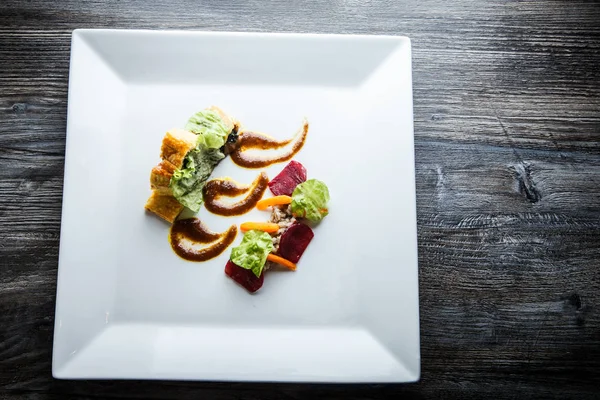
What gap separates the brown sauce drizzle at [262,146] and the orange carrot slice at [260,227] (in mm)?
348

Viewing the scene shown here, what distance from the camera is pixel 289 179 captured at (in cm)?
305

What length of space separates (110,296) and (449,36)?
252cm

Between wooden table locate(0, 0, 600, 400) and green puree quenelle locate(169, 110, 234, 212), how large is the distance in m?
0.67

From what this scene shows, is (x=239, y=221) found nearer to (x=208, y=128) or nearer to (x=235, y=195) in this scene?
(x=235, y=195)

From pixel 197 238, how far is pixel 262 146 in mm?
645

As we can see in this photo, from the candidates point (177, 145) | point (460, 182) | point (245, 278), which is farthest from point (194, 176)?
point (460, 182)

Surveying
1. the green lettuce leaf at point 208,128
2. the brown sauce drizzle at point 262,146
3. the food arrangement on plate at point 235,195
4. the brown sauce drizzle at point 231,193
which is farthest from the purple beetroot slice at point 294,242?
the green lettuce leaf at point 208,128

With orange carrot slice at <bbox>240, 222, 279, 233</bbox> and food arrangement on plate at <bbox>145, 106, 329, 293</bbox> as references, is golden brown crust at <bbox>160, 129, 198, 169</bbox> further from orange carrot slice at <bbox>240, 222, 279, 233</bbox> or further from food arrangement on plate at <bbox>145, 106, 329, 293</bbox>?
orange carrot slice at <bbox>240, 222, 279, 233</bbox>

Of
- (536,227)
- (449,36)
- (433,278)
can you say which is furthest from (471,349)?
(449,36)

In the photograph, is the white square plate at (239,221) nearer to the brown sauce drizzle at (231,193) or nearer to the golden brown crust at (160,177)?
the brown sauce drizzle at (231,193)

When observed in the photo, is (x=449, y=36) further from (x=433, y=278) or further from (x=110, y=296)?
(x=110, y=296)

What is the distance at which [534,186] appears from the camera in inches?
128

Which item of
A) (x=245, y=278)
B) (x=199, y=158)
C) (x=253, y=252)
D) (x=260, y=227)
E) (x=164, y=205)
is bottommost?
(x=245, y=278)

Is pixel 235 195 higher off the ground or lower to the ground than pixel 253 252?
higher
